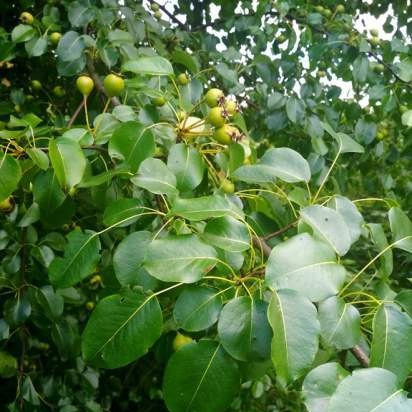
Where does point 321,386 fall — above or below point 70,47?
below

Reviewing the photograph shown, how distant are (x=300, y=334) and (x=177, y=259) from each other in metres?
0.18

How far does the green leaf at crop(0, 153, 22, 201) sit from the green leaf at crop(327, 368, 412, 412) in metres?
0.58

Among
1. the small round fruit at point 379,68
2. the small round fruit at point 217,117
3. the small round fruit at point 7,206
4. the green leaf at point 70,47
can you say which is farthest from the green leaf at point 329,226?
the small round fruit at point 379,68

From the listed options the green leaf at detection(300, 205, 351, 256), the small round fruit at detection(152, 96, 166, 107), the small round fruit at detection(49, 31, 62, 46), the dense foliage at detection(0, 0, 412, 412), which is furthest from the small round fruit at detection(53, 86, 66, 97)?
the green leaf at detection(300, 205, 351, 256)

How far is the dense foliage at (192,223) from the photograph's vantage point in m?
0.64

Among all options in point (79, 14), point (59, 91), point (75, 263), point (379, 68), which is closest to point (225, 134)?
point (75, 263)

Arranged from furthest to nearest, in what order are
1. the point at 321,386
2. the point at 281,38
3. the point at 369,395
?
1. the point at 281,38
2. the point at 321,386
3. the point at 369,395

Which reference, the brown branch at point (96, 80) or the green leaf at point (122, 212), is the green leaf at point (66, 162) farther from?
the brown branch at point (96, 80)

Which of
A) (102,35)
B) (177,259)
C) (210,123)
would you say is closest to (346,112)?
(102,35)

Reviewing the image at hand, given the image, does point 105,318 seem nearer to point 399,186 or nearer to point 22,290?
point 22,290

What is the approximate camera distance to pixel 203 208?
0.72m

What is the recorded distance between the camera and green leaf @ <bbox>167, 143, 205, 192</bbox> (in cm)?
90

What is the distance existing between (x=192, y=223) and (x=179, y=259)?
0.69ft

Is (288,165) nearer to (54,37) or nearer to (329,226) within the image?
(329,226)
